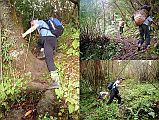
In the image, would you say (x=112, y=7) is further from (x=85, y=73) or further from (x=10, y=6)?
(x=10, y=6)

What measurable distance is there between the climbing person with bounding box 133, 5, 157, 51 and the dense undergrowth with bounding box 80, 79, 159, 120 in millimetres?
336

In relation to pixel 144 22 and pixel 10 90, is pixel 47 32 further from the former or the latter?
pixel 144 22

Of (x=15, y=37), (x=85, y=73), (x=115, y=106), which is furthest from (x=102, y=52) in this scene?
(x=15, y=37)

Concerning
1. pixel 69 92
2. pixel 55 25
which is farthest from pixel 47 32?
pixel 69 92

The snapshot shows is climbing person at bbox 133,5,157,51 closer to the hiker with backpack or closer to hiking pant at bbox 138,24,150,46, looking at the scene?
hiking pant at bbox 138,24,150,46

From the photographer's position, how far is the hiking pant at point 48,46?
3740mm

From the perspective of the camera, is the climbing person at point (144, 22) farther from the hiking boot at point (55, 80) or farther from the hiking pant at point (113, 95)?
the hiking boot at point (55, 80)

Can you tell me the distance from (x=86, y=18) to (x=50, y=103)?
0.76 meters

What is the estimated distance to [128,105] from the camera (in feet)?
12.2

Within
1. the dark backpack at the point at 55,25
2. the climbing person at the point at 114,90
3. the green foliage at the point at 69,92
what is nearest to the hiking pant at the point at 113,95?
the climbing person at the point at 114,90

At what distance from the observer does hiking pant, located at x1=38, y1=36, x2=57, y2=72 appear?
3740mm

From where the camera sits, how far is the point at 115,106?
3723 mm

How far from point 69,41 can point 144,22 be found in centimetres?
64

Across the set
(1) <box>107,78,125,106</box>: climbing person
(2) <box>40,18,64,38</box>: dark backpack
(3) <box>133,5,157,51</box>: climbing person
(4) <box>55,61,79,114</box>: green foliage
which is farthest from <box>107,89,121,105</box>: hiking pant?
(2) <box>40,18,64,38</box>: dark backpack
